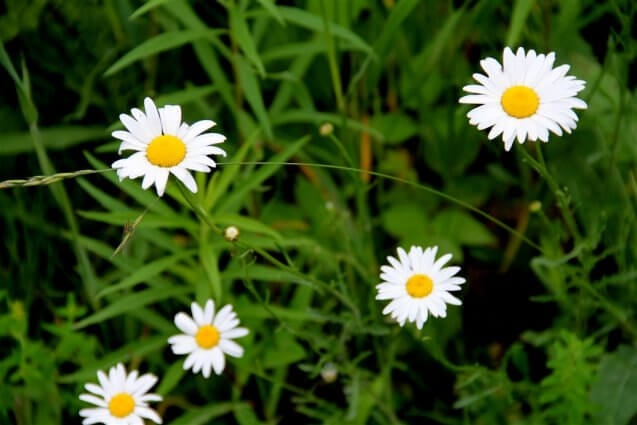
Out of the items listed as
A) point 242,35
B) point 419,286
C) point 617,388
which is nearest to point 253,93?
point 242,35

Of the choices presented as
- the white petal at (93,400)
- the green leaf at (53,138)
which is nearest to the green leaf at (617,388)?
the white petal at (93,400)

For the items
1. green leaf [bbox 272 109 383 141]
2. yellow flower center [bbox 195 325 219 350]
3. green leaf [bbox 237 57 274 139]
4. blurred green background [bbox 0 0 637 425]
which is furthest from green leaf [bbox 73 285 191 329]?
green leaf [bbox 272 109 383 141]

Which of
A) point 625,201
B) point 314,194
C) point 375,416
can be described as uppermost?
point 314,194

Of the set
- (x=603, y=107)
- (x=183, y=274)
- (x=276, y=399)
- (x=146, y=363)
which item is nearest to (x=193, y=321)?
(x=183, y=274)

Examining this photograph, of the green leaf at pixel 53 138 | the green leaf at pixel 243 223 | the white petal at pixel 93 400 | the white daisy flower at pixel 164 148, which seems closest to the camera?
the white daisy flower at pixel 164 148

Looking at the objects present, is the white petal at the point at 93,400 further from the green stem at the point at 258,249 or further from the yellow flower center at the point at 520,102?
the yellow flower center at the point at 520,102

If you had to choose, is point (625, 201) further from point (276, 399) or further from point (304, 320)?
point (276, 399)

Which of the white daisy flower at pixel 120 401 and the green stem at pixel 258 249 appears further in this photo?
the white daisy flower at pixel 120 401
